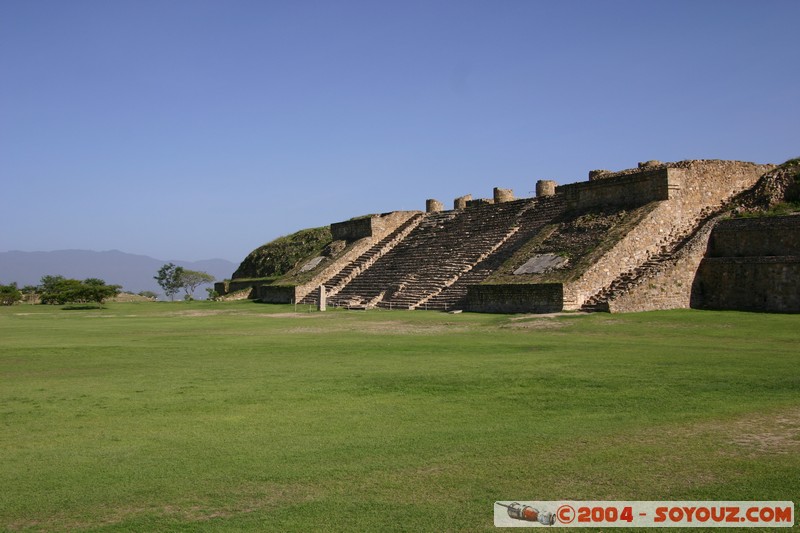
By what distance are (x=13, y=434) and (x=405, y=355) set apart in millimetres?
7684

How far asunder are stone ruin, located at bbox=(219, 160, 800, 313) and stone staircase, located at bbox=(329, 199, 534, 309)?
0.26 ft

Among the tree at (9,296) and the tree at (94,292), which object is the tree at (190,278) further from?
the tree at (94,292)

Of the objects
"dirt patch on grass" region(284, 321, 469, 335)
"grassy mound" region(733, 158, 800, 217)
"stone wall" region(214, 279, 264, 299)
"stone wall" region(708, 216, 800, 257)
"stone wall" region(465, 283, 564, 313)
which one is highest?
"grassy mound" region(733, 158, 800, 217)

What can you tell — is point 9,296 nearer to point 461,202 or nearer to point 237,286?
point 237,286

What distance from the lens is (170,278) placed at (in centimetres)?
8662

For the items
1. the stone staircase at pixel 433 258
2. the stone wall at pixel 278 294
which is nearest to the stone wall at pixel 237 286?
the stone wall at pixel 278 294

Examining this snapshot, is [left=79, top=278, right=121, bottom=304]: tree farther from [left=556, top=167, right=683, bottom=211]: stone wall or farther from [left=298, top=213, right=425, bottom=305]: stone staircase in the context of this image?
[left=556, top=167, right=683, bottom=211]: stone wall

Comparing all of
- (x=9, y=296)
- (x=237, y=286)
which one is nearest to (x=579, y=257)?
(x=237, y=286)

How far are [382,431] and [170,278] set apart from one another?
3250 inches

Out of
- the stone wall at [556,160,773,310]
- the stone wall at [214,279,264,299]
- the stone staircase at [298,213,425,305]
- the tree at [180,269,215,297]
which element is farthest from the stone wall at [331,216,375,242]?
the tree at [180,269,215,297]

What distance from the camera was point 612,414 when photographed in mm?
8734

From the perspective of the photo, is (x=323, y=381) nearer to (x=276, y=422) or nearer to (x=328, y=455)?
(x=276, y=422)

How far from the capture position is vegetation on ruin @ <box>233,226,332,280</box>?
5088 cm

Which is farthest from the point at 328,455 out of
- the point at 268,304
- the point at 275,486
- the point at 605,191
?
the point at 268,304
